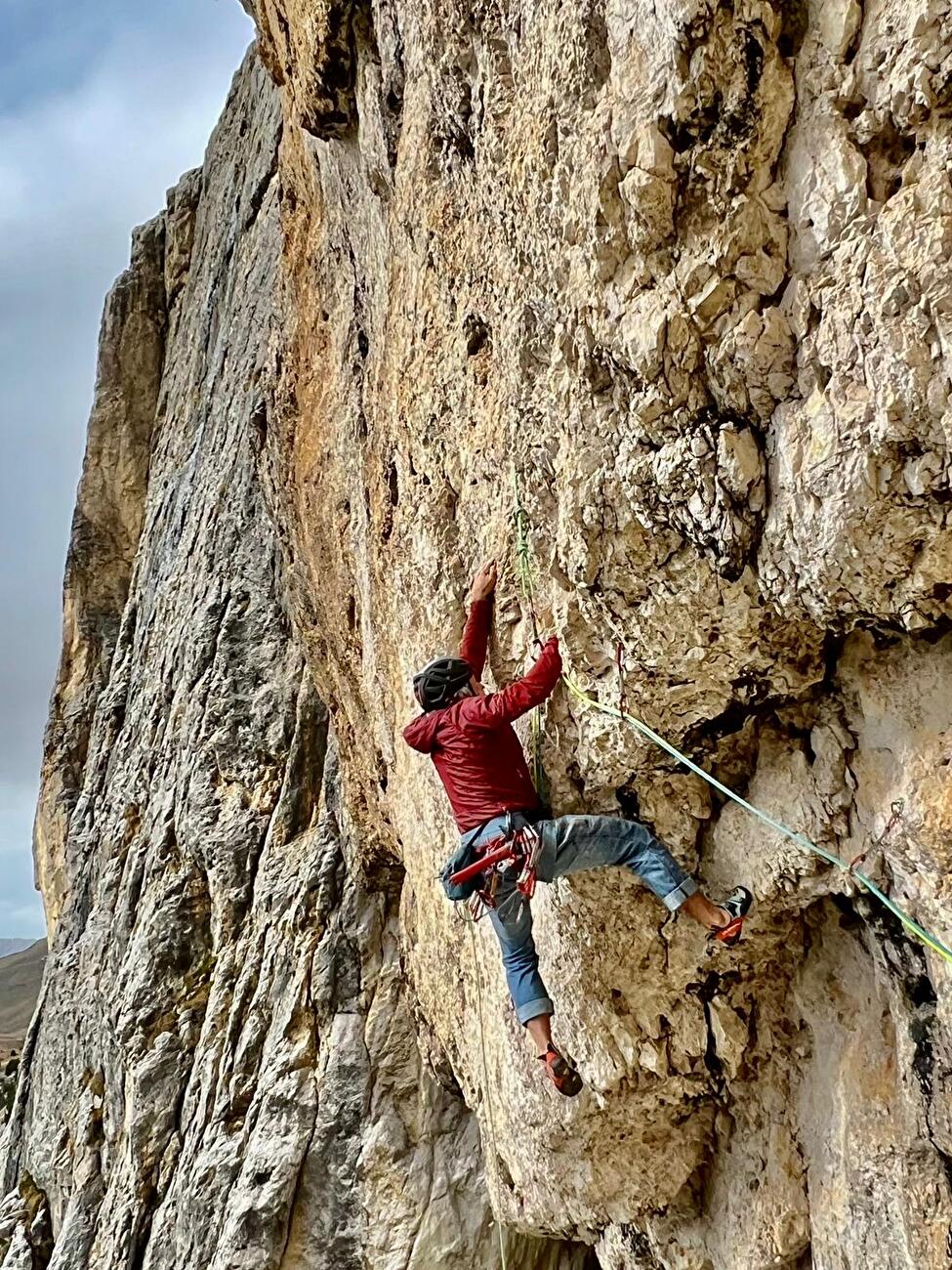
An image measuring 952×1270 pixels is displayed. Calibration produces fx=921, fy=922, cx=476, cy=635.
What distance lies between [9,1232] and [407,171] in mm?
13851

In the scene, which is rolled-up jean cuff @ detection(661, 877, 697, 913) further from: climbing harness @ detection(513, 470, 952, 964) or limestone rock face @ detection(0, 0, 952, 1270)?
climbing harness @ detection(513, 470, 952, 964)

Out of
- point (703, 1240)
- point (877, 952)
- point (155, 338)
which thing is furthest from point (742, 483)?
point (155, 338)

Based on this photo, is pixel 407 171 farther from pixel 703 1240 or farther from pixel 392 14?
pixel 703 1240

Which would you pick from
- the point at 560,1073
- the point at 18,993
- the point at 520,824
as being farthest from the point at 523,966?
the point at 18,993

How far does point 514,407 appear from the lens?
454 centimetres

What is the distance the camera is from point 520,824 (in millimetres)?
4453

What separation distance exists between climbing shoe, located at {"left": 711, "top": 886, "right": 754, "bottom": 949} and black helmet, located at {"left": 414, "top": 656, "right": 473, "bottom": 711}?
1.68m

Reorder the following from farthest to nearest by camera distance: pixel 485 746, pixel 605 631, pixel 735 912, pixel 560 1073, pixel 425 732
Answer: pixel 425 732 < pixel 485 746 < pixel 560 1073 < pixel 605 631 < pixel 735 912

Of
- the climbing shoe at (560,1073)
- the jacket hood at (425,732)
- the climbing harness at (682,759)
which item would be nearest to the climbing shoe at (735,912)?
the climbing harness at (682,759)

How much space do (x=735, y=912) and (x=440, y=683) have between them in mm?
1804

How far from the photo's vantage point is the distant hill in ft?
217

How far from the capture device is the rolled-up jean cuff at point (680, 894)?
415cm

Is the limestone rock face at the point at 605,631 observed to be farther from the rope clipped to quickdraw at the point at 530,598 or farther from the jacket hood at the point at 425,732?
the jacket hood at the point at 425,732

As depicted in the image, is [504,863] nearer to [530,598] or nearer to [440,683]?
[440,683]
